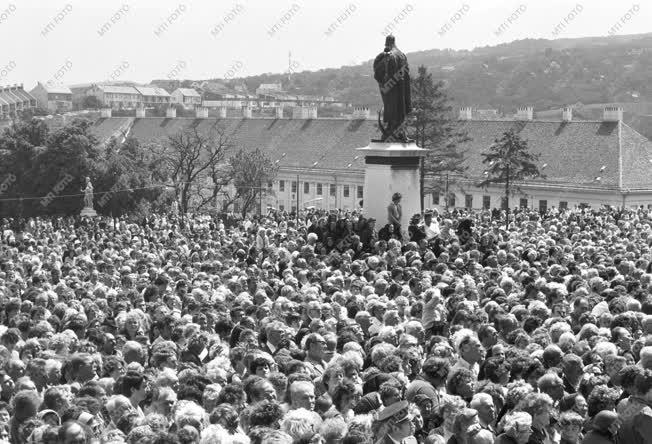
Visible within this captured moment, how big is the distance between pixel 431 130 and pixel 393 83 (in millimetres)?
44027

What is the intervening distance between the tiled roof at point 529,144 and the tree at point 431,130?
7.43 m

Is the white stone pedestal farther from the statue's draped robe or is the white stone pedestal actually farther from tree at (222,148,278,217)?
tree at (222,148,278,217)

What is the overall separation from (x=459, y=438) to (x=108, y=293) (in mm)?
9402

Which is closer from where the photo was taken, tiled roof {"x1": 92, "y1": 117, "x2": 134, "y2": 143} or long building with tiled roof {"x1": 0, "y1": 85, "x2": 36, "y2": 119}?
tiled roof {"x1": 92, "y1": 117, "x2": 134, "y2": 143}

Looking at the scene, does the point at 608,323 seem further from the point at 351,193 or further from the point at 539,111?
the point at 539,111

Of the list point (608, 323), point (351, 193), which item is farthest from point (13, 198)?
point (608, 323)

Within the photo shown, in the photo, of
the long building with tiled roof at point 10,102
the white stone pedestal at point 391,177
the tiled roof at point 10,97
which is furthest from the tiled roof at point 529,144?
the tiled roof at point 10,97

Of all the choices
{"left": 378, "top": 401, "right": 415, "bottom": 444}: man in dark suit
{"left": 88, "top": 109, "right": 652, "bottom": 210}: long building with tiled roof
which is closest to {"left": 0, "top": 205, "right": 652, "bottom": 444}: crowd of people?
{"left": 378, "top": 401, "right": 415, "bottom": 444}: man in dark suit

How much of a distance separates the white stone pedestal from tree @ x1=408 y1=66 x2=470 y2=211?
41.9m

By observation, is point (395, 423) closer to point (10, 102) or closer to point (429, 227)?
point (429, 227)

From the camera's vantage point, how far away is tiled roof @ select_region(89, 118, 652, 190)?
74.9m

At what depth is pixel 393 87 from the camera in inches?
1056

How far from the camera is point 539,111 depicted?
7200 inches

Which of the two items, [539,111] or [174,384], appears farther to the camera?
[539,111]
